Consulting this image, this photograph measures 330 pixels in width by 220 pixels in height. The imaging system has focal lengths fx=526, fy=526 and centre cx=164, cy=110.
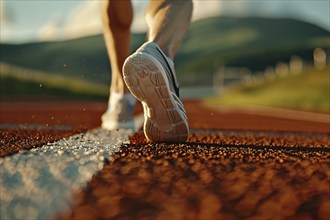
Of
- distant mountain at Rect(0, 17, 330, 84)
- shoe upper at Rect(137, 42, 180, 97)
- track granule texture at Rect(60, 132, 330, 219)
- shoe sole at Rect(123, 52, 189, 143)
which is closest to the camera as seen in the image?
track granule texture at Rect(60, 132, 330, 219)

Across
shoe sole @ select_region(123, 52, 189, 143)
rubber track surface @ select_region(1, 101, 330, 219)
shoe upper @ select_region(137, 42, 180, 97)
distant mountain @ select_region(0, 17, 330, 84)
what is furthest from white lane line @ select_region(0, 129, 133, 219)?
distant mountain @ select_region(0, 17, 330, 84)

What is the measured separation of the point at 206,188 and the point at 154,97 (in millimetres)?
987

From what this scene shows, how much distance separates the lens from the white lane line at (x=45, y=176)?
105 cm

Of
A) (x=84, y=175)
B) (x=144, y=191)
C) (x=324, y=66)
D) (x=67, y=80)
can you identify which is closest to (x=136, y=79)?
(x=84, y=175)

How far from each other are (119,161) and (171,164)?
17 centimetres

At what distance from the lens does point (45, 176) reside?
1351mm

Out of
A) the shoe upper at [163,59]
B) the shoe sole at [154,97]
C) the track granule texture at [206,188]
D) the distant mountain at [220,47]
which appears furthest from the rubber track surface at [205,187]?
the distant mountain at [220,47]

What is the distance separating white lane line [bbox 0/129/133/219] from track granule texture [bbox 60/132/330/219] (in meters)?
0.04

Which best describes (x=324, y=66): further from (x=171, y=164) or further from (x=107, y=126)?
(x=171, y=164)

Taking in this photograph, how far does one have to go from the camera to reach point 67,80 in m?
24.6

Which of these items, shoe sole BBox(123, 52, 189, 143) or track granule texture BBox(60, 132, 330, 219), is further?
shoe sole BBox(123, 52, 189, 143)

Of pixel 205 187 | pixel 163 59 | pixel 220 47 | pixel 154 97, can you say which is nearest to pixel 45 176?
pixel 205 187

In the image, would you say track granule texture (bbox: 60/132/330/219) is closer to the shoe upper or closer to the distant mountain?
the shoe upper

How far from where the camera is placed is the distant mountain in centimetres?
7125
